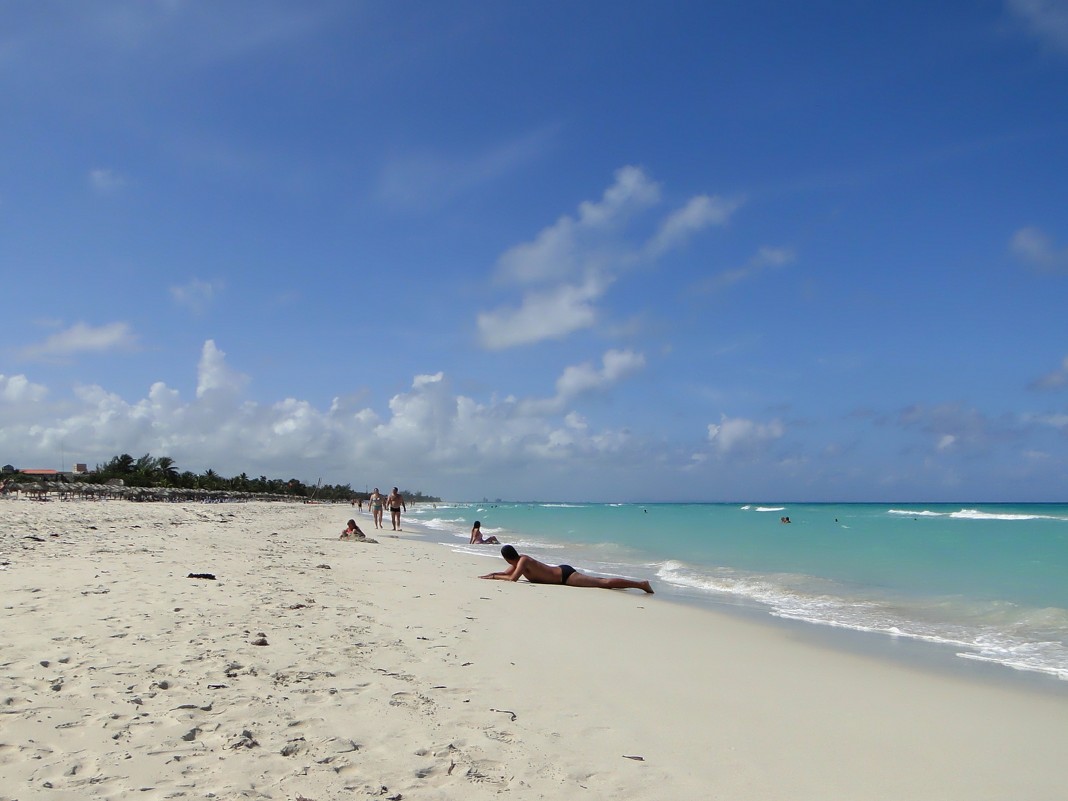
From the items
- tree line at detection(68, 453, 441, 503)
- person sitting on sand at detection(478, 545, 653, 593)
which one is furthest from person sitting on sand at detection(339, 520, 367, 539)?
tree line at detection(68, 453, 441, 503)

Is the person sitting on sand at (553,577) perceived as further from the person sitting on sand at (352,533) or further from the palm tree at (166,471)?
the palm tree at (166,471)

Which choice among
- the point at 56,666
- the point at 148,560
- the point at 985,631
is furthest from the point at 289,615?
the point at 985,631

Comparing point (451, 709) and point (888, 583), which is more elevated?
point (451, 709)

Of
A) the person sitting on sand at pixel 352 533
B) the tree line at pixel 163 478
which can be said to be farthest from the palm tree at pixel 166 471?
the person sitting on sand at pixel 352 533

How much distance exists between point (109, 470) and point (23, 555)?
270 ft

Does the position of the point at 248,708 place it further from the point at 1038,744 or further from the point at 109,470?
the point at 109,470

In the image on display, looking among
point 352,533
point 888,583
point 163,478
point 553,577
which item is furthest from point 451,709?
point 163,478

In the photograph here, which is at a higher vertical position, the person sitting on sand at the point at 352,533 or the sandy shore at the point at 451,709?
the sandy shore at the point at 451,709

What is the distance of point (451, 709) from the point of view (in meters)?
4.36

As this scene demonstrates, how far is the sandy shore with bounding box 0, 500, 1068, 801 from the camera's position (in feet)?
10.9

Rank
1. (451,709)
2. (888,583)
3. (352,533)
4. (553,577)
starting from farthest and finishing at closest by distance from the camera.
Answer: (352,533), (888,583), (553,577), (451,709)

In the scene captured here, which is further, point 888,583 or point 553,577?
point 888,583

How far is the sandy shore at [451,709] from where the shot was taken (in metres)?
3.32

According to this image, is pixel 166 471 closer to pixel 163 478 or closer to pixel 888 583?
pixel 163 478
